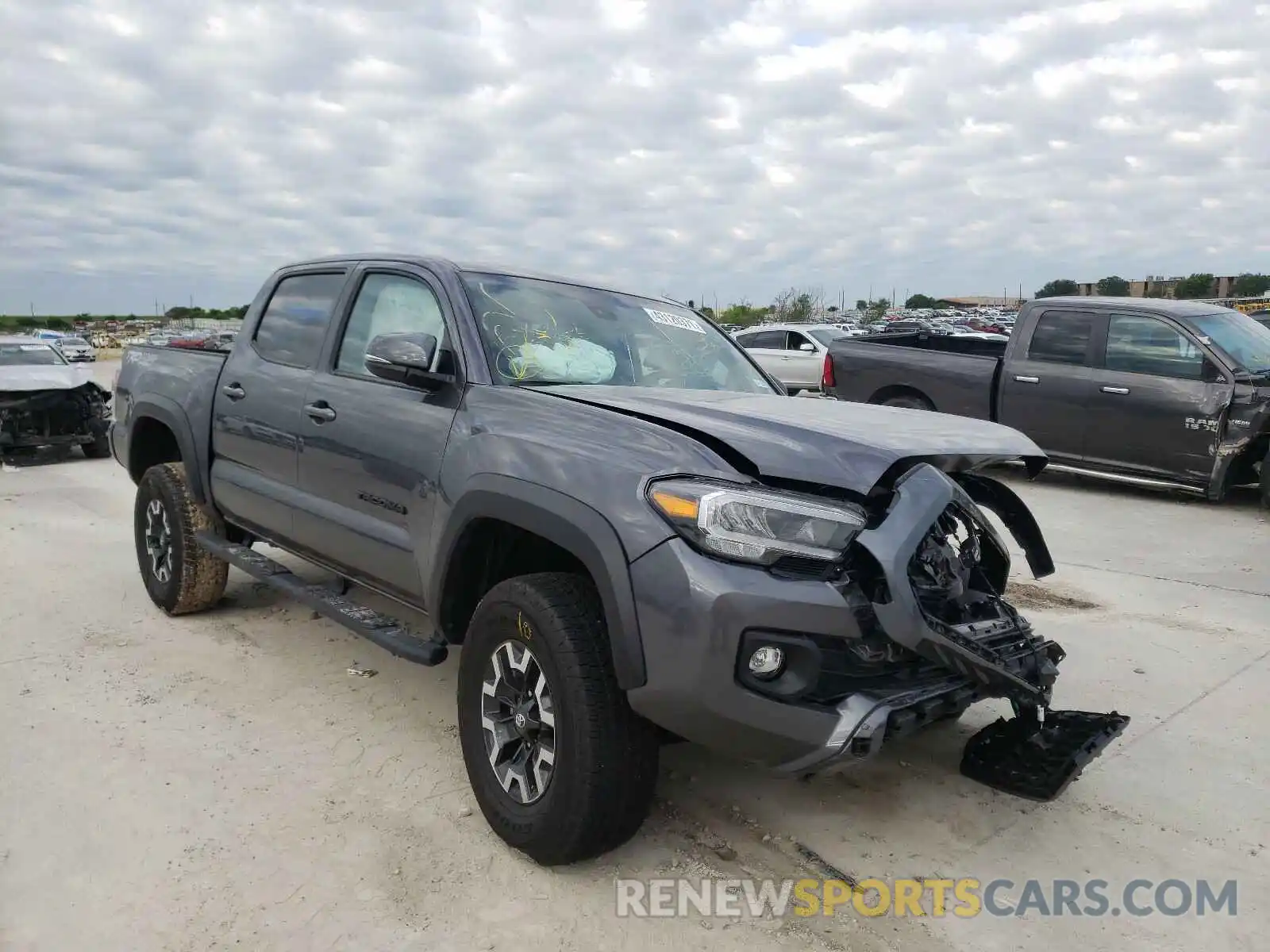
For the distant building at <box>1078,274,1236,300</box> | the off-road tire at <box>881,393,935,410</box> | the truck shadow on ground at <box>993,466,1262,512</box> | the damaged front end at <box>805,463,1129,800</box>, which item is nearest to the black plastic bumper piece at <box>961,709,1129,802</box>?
the damaged front end at <box>805,463,1129,800</box>

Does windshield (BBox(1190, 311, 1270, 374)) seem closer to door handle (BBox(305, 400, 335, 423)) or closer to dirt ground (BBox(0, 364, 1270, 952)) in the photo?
dirt ground (BBox(0, 364, 1270, 952))

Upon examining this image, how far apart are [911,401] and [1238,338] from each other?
9.93ft

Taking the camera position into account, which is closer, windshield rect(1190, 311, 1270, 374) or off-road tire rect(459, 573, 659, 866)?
off-road tire rect(459, 573, 659, 866)

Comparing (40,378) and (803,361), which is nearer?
(40,378)

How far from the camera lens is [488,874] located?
2936mm

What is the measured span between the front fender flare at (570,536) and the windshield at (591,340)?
55cm

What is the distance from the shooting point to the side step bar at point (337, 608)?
3.47m

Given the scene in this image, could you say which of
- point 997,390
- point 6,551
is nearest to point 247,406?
point 6,551

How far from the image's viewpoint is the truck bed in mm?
10000

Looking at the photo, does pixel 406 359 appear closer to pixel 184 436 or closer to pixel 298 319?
pixel 298 319

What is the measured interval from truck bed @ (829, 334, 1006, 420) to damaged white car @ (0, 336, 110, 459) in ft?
30.2

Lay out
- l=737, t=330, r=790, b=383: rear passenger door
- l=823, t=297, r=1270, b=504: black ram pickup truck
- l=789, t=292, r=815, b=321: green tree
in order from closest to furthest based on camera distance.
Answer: l=823, t=297, r=1270, b=504: black ram pickup truck < l=737, t=330, r=790, b=383: rear passenger door < l=789, t=292, r=815, b=321: green tree

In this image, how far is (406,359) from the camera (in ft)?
10.9

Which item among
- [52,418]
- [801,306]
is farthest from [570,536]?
[801,306]
